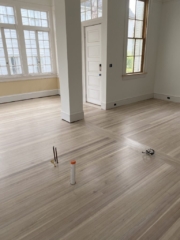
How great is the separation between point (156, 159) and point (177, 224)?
3.72 ft

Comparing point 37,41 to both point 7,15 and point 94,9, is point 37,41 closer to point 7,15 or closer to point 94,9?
point 7,15

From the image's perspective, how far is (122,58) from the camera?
16.9 feet

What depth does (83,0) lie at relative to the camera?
5059 millimetres

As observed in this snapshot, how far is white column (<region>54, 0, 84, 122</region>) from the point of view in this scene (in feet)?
12.0

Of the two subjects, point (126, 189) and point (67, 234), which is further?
point (126, 189)

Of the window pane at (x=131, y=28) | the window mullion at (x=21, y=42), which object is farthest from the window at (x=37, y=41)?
the window pane at (x=131, y=28)

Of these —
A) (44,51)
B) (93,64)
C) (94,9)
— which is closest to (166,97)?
(93,64)

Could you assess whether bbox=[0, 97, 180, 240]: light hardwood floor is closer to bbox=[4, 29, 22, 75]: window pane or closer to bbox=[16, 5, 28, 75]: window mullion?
bbox=[4, 29, 22, 75]: window pane

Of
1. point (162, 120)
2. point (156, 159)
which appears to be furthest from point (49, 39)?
point (156, 159)

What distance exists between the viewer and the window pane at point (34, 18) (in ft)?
19.6

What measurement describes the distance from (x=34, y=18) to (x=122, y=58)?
11.0 feet

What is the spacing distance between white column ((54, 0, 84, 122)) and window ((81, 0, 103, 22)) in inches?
48.9

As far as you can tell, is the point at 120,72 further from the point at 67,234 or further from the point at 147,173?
the point at 67,234

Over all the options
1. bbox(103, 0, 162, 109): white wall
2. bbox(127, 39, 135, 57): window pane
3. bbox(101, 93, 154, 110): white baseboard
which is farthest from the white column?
bbox(127, 39, 135, 57): window pane
